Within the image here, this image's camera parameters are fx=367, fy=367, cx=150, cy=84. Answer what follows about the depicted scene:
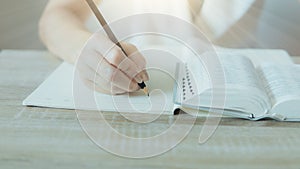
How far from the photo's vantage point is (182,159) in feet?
1.60

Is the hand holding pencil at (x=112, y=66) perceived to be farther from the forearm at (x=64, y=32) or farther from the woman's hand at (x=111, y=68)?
the forearm at (x=64, y=32)

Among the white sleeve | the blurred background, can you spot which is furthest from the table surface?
the blurred background

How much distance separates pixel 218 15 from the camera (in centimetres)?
148

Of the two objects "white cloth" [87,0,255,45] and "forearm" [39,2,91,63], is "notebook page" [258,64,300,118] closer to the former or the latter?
"forearm" [39,2,91,63]

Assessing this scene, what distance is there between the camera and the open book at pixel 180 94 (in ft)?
1.91

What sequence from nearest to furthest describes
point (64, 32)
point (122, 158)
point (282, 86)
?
point (122, 158), point (282, 86), point (64, 32)

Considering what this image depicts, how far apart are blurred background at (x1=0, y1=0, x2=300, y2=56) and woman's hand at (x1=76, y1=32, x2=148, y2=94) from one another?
1.01 m

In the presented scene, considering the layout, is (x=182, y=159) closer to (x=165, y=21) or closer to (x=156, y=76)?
(x=156, y=76)

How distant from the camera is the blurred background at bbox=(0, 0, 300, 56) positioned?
1528mm

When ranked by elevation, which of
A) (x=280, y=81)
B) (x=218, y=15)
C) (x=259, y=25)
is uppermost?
(x=280, y=81)

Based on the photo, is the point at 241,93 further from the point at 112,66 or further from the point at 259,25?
the point at 259,25

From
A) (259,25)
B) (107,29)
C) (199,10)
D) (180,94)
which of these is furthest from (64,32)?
(259,25)

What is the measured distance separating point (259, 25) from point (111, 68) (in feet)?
3.56

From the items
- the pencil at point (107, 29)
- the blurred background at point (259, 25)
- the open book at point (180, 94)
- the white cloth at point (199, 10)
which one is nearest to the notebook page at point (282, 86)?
the open book at point (180, 94)
